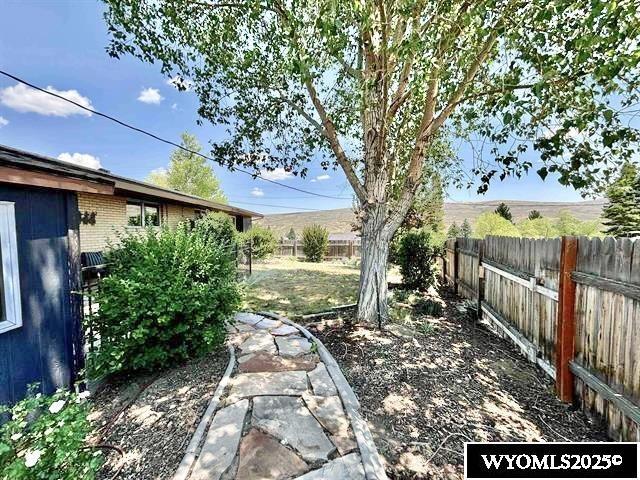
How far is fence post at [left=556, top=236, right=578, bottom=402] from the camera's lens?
112 inches

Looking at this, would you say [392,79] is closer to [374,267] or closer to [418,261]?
[374,267]

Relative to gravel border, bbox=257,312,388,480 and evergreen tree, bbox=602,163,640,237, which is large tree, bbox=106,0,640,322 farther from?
evergreen tree, bbox=602,163,640,237

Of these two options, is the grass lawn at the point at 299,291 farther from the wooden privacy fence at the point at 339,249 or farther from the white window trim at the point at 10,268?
the wooden privacy fence at the point at 339,249

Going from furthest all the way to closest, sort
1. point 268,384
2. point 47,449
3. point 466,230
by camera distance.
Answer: point 466,230 < point 268,384 < point 47,449

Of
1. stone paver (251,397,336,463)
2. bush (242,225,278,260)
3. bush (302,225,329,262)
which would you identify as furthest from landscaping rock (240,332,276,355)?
bush (302,225,329,262)

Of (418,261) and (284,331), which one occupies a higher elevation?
(418,261)

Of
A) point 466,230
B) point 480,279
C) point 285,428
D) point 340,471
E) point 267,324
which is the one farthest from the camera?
point 466,230

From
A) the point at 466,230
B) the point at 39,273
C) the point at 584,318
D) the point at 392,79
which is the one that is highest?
the point at 392,79

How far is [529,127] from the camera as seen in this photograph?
470 centimetres

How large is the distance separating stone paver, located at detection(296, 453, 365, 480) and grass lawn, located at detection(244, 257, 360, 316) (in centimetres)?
402

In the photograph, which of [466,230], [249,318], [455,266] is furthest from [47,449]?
[466,230]

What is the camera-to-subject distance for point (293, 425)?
2.48 metres

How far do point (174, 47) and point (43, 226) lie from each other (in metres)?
4.01

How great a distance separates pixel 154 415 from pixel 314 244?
14621 mm
